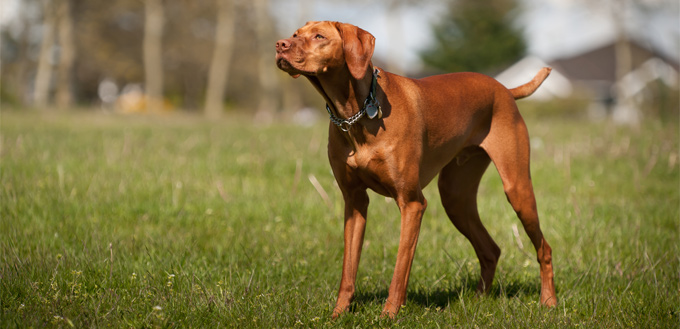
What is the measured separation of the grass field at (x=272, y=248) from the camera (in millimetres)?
3438

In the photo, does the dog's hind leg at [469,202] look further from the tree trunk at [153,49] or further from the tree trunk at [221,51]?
the tree trunk at [153,49]

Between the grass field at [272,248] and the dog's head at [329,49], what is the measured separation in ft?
4.30

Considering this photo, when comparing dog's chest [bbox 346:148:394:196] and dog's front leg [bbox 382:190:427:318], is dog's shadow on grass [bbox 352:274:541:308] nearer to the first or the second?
dog's front leg [bbox 382:190:427:318]

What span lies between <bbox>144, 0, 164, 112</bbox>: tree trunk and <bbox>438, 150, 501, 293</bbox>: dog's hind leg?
82.8 feet

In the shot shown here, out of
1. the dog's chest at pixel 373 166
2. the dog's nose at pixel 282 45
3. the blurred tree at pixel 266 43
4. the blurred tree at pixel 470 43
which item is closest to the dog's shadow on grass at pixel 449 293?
the dog's chest at pixel 373 166

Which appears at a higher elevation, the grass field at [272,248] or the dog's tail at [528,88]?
the dog's tail at [528,88]

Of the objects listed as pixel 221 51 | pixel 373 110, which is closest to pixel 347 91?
pixel 373 110

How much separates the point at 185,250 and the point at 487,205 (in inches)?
127

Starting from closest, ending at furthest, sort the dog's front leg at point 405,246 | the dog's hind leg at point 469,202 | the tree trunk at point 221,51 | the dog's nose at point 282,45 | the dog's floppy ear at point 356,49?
the dog's nose at point 282,45 < the dog's floppy ear at point 356,49 < the dog's front leg at point 405,246 < the dog's hind leg at point 469,202 < the tree trunk at point 221,51

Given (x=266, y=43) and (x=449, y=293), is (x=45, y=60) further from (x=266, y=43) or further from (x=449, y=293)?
(x=449, y=293)

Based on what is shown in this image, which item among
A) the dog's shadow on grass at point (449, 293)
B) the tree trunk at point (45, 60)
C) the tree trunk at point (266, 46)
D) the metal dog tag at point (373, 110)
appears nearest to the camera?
the metal dog tag at point (373, 110)

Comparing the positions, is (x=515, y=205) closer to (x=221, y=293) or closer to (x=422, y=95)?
(x=422, y=95)

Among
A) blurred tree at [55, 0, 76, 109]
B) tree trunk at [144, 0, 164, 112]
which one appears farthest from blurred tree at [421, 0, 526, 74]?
blurred tree at [55, 0, 76, 109]

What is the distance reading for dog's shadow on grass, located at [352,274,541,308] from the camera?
390 centimetres
